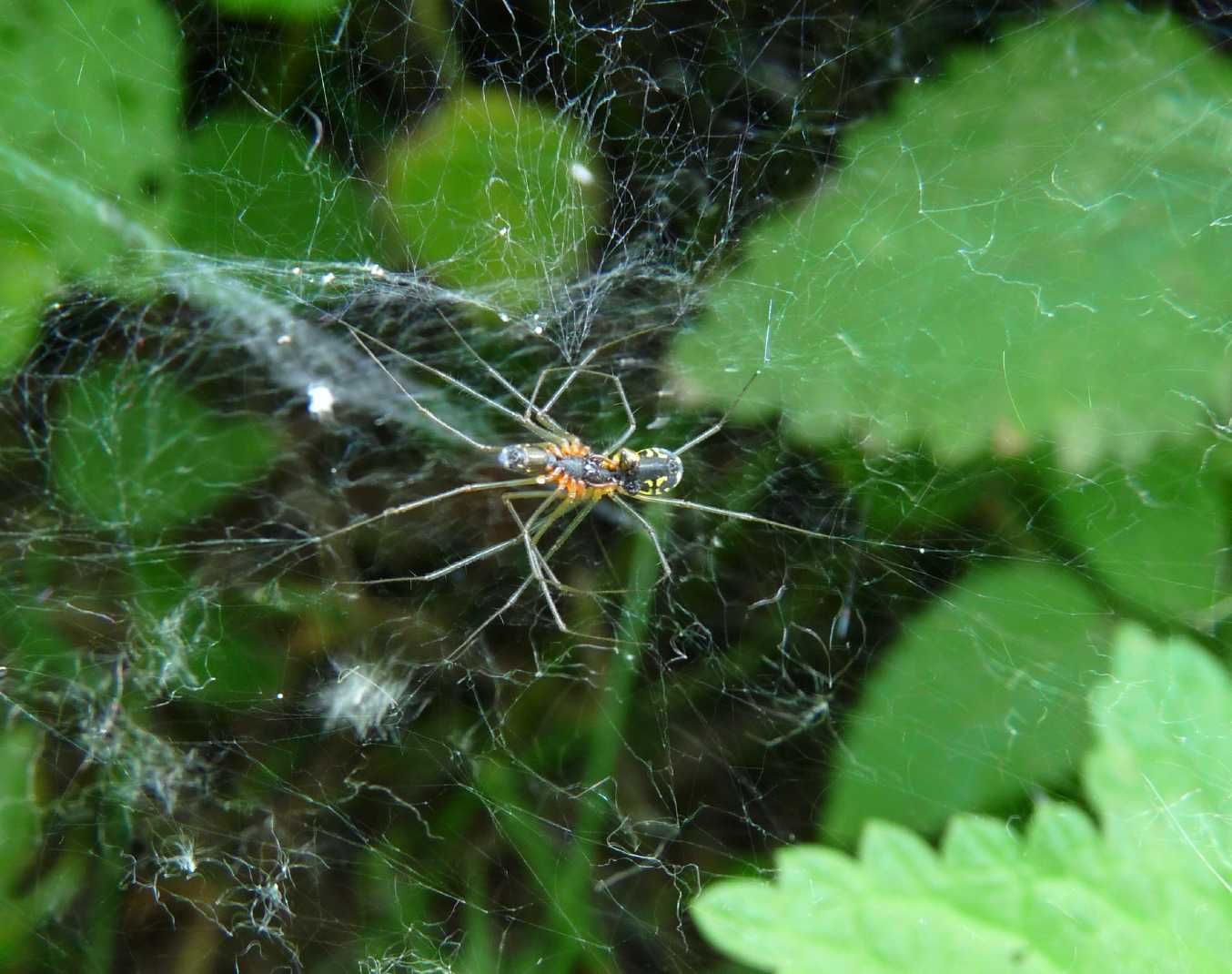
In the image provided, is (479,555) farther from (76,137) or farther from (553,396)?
(76,137)

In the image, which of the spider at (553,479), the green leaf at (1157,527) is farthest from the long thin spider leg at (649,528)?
the green leaf at (1157,527)

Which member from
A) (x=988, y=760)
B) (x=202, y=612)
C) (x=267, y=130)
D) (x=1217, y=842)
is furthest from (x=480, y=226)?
(x=1217, y=842)

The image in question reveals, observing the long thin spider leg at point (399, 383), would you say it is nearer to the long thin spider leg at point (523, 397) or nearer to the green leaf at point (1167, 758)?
the long thin spider leg at point (523, 397)

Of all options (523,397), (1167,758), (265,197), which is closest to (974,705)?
(1167,758)

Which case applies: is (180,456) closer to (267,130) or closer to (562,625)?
(267,130)

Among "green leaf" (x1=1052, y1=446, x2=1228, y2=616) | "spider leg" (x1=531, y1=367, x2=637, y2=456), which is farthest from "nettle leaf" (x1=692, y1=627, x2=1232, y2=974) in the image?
"spider leg" (x1=531, y1=367, x2=637, y2=456)

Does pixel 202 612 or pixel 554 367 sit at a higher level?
pixel 554 367
